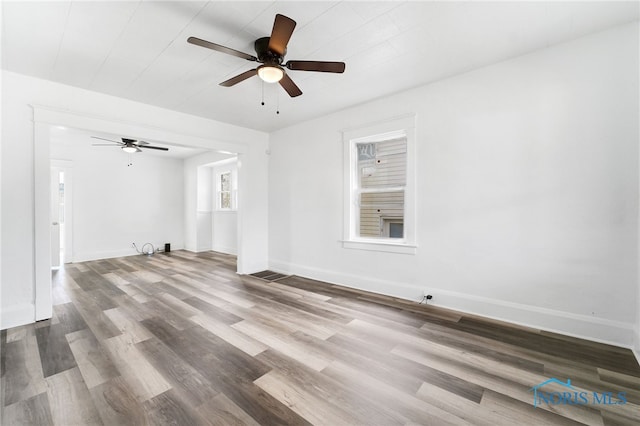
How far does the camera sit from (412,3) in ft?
6.70

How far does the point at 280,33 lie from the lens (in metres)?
2.00

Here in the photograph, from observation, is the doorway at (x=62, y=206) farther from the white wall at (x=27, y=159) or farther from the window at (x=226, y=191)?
the white wall at (x=27, y=159)

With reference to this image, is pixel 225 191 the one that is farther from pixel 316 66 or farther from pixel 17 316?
pixel 316 66

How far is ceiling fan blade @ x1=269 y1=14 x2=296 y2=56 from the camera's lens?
1.85 metres

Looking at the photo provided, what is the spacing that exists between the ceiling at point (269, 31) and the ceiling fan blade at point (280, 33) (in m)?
0.22

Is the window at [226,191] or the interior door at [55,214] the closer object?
the interior door at [55,214]

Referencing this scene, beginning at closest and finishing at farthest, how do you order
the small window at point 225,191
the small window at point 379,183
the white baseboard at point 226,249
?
the small window at point 379,183, the white baseboard at point 226,249, the small window at point 225,191

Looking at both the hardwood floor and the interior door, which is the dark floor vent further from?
the interior door

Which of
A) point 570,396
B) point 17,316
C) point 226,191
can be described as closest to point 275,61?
point 570,396

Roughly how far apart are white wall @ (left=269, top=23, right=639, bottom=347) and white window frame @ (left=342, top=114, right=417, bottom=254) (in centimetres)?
10

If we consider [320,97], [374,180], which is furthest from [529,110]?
[320,97]

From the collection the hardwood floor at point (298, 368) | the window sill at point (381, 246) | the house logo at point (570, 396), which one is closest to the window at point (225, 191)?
the hardwood floor at point (298, 368)

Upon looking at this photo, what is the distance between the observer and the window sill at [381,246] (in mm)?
3557

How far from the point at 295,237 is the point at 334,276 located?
3.58ft
